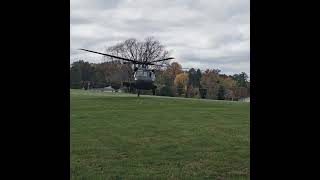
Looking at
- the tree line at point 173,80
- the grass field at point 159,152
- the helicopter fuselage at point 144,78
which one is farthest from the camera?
the tree line at point 173,80

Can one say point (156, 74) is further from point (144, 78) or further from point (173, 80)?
point (144, 78)

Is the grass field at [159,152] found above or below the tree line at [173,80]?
below

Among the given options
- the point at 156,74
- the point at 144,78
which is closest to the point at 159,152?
the point at 144,78

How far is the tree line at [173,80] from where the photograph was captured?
5281 cm

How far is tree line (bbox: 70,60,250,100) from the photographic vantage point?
5281 cm

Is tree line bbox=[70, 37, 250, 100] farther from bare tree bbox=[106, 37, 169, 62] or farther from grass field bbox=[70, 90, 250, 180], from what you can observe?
grass field bbox=[70, 90, 250, 180]

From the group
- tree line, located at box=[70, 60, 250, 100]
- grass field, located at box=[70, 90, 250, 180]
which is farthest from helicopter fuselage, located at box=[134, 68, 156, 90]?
grass field, located at box=[70, 90, 250, 180]

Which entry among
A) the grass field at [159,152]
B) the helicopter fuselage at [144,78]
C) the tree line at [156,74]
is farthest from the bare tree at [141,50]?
the grass field at [159,152]

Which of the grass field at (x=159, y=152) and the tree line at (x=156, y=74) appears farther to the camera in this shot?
the tree line at (x=156, y=74)

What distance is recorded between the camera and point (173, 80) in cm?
5984

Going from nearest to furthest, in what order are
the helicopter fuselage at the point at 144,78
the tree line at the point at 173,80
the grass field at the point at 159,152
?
1. the grass field at the point at 159,152
2. the helicopter fuselage at the point at 144,78
3. the tree line at the point at 173,80

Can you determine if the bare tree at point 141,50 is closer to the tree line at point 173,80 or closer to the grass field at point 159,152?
the tree line at point 173,80
